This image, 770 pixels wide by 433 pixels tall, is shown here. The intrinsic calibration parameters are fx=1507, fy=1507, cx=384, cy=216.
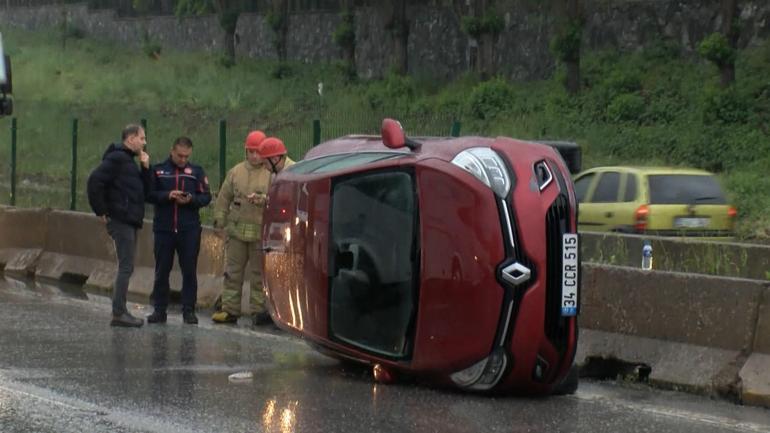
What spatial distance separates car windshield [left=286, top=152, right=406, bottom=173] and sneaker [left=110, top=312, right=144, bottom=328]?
3.12 m

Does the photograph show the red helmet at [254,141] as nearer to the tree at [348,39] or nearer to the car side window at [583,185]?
the car side window at [583,185]

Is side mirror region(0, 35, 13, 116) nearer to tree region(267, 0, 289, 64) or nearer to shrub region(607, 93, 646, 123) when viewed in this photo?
shrub region(607, 93, 646, 123)

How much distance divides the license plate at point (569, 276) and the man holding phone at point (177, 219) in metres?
5.44

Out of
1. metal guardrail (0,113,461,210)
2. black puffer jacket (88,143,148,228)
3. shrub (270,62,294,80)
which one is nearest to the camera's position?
black puffer jacket (88,143,148,228)

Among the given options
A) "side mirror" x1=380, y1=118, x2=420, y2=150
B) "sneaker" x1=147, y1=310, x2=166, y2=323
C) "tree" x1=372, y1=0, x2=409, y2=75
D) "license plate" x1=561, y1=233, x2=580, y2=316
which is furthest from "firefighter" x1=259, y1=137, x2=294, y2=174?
"tree" x1=372, y1=0, x2=409, y2=75

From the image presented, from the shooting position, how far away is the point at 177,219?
568 inches

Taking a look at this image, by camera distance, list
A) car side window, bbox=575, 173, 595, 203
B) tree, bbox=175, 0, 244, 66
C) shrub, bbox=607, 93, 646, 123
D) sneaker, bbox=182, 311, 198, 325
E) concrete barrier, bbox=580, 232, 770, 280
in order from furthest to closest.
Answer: tree, bbox=175, 0, 244, 66, shrub, bbox=607, 93, 646, 123, car side window, bbox=575, 173, 595, 203, concrete barrier, bbox=580, 232, 770, 280, sneaker, bbox=182, 311, 198, 325

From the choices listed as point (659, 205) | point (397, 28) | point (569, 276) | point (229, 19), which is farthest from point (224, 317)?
point (229, 19)

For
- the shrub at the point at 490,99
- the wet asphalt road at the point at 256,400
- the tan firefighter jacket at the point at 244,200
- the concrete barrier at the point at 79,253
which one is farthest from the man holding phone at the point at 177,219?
the shrub at the point at 490,99

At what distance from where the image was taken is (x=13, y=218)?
2000 centimetres

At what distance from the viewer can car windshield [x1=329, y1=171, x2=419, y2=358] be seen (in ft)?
33.1

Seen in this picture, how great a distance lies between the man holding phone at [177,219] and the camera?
1438cm

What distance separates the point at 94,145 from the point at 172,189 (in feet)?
61.1

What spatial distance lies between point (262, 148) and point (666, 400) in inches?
216
